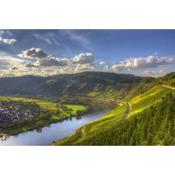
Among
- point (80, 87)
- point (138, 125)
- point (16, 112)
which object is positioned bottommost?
point (138, 125)

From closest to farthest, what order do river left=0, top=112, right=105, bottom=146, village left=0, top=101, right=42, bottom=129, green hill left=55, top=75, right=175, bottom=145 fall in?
green hill left=55, top=75, right=175, bottom=145, river left=0, top=112, right=105, bottom=146, village left=0, top=101, right=42, bottom=129

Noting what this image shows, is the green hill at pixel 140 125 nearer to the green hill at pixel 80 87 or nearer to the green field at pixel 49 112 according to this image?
the green hill at pixel 80 87

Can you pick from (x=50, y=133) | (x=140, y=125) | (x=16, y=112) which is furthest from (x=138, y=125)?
(x=16, y=112)

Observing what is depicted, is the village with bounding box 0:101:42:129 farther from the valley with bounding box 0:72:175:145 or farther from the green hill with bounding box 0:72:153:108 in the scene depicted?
the green hill with bounding box 0:72:153:108

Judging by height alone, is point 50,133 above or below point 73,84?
below

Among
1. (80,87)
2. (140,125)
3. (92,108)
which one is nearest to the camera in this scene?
(140,125)

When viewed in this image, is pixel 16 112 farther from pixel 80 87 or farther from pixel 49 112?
pixel 80 87

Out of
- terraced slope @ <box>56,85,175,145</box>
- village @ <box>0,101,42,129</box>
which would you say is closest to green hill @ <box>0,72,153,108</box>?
village @ <box>0,101,42,129</box>
